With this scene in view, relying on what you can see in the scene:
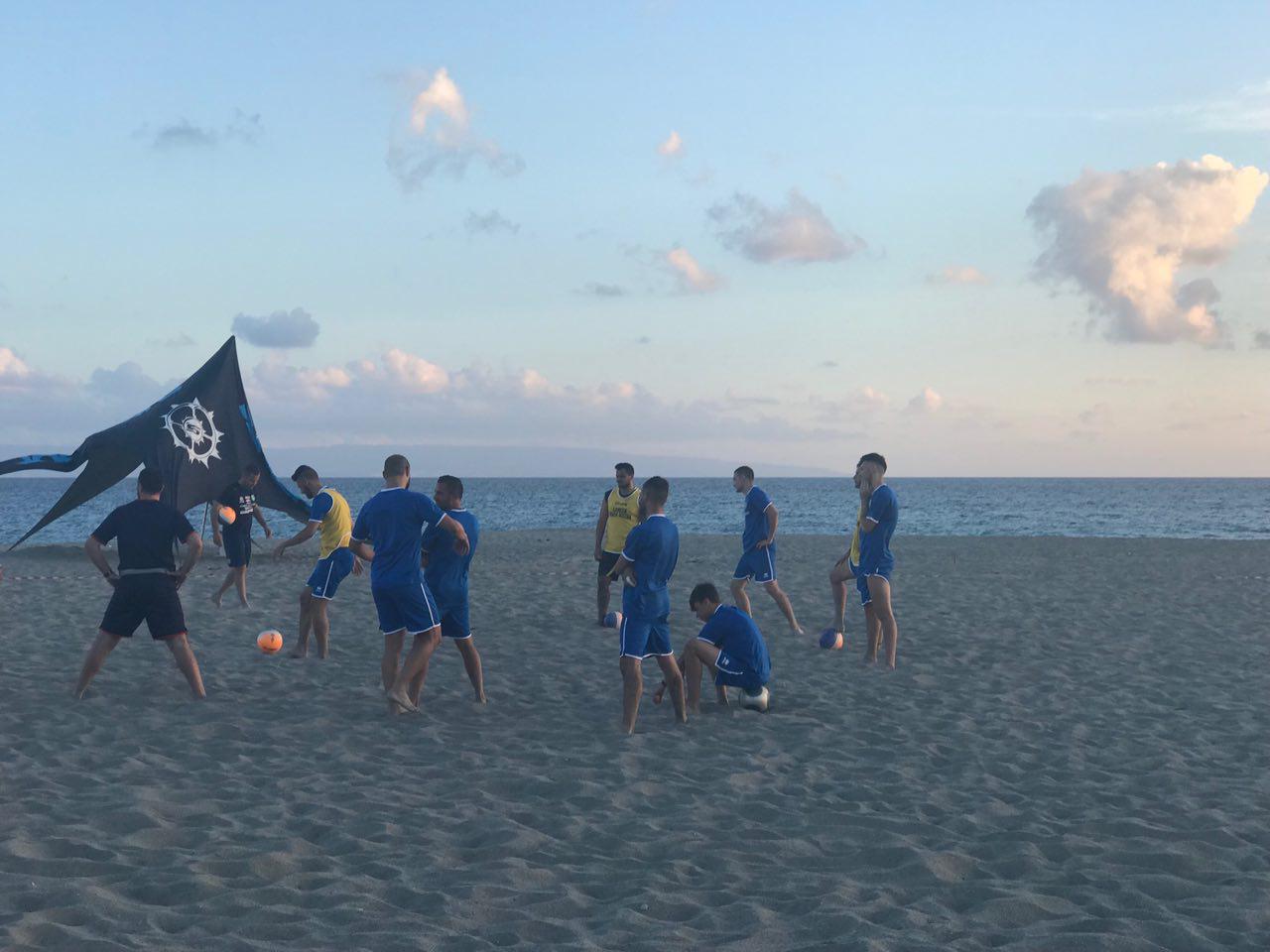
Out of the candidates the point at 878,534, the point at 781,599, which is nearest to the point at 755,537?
the point at 781,599

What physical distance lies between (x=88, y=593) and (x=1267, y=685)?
1407 centimetres

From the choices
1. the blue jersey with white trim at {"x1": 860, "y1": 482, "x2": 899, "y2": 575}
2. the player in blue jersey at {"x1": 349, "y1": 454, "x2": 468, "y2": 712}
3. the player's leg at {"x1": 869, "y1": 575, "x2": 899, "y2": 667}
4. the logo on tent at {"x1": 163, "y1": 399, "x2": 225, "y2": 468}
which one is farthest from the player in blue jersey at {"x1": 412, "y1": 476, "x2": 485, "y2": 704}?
the logo on tent at {"x1": 163, "y1": 399, "x2": 225, "y2": 468}

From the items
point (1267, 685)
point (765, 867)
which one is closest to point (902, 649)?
point (1267, 685)

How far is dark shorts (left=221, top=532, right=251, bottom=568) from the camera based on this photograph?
41.8 ft

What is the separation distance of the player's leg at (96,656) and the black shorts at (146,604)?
154 mm

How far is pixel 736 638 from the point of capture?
7734 millimetres

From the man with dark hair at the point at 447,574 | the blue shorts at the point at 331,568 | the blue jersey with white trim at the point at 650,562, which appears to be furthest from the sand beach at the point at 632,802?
the blue jersey with white trim at the point at 650,562

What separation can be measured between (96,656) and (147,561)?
3.02 feet

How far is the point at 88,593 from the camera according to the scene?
1479 centimetres

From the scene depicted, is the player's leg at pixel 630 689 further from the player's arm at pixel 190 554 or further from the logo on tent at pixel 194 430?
the logo on tent at pixel 194 430

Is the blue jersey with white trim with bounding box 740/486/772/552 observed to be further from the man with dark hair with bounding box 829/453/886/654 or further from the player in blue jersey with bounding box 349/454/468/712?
the player in blue jersey with bounding box 349/454/468/712

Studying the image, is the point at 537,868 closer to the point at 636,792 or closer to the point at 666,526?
the point at 636,792

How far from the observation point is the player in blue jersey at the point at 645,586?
721cm

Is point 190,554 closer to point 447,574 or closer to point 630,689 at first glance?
point 447,574
